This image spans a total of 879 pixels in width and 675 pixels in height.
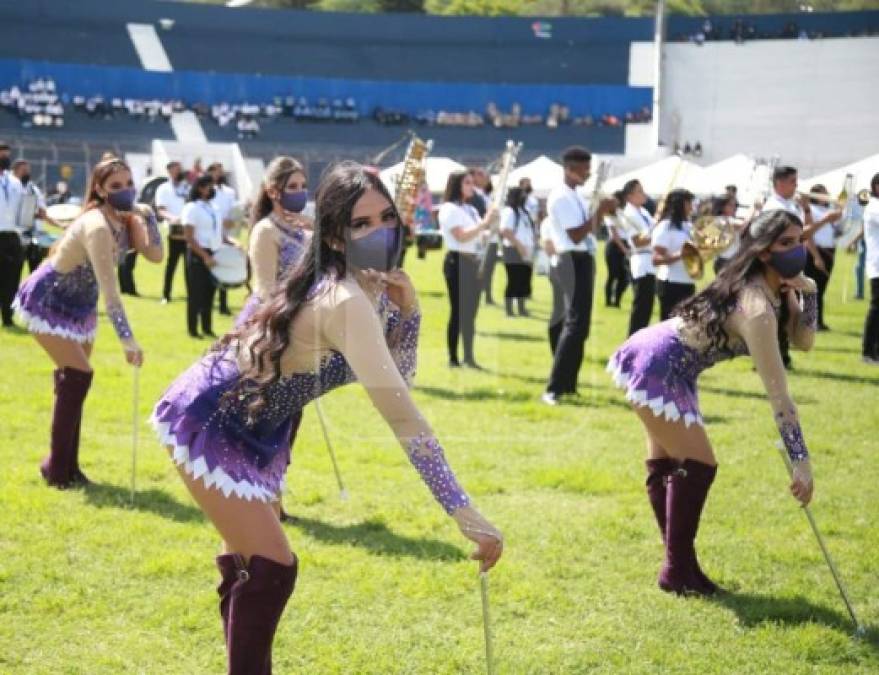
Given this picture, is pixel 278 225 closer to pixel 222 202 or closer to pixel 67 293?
pixel 67 293

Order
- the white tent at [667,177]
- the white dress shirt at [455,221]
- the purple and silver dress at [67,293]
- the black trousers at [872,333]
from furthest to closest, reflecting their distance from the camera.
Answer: the white tent at [667,177]
the black trousers at [872,333]
the white dress shirt at [455,221]
the purple and silver dress at [67,293]

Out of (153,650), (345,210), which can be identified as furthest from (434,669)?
(345,210)

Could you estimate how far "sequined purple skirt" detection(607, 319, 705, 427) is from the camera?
4.92m

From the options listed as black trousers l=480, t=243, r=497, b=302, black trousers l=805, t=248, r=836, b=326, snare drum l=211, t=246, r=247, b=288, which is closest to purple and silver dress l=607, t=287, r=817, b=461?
black trousers l=805, t=248, r=836, b=326

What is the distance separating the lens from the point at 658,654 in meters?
4.39

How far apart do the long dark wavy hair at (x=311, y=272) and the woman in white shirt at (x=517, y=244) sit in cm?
900

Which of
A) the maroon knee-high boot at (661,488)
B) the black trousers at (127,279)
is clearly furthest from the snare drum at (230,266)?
the maroon knee-high boot at (661,488)

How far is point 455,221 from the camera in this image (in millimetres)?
10836

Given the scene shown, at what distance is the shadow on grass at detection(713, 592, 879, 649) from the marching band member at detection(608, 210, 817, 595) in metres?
0.16

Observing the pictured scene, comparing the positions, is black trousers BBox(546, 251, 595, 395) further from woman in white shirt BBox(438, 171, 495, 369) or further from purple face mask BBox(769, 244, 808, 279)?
purple face mask BBox(769, 244, 808, 279)

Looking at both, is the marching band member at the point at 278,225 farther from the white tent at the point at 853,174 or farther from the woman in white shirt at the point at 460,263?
the white tent at the point at 853,174

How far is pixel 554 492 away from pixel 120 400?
4001 millimetres

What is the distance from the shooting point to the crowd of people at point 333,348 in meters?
3.10

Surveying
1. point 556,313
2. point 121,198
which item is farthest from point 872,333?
point 121,198
